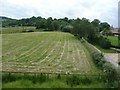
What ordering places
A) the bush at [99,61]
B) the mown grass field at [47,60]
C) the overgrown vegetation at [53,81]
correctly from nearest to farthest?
1. the overgrown vegetation at [53,81]
2. the mown grass field at [47,60]
3. the bush at [99,61]

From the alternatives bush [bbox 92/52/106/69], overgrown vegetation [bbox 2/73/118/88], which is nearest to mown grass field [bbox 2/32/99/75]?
bush [bbox 92/52/106/69]

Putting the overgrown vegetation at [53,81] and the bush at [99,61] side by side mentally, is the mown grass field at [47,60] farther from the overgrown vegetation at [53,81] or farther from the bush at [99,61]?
the overgrown vegetation at [53,81]

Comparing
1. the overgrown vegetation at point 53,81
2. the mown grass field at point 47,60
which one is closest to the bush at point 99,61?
the mown grass field at point 47,60

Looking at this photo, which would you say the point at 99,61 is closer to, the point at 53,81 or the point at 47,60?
the point at 47,60

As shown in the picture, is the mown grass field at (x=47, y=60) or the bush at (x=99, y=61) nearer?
the mown grass field at (x=47, y=60)

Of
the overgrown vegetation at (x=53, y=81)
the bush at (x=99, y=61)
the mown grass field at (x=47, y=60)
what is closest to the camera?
the overgrown vegetation at (x=53, y=81)

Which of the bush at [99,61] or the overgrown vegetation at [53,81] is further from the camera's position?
the bush at [99,61]

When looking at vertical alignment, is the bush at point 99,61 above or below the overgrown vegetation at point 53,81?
above

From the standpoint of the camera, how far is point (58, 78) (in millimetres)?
13031

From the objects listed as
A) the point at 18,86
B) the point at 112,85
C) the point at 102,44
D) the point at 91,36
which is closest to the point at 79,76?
the point at 112,85

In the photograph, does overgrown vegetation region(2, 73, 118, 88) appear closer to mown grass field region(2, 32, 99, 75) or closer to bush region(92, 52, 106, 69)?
mown grass field region(2, 32, 99, 75)

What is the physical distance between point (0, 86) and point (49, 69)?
7239mm

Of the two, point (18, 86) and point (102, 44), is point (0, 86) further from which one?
point (102, 44)

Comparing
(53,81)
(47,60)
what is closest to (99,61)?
(47,60)
